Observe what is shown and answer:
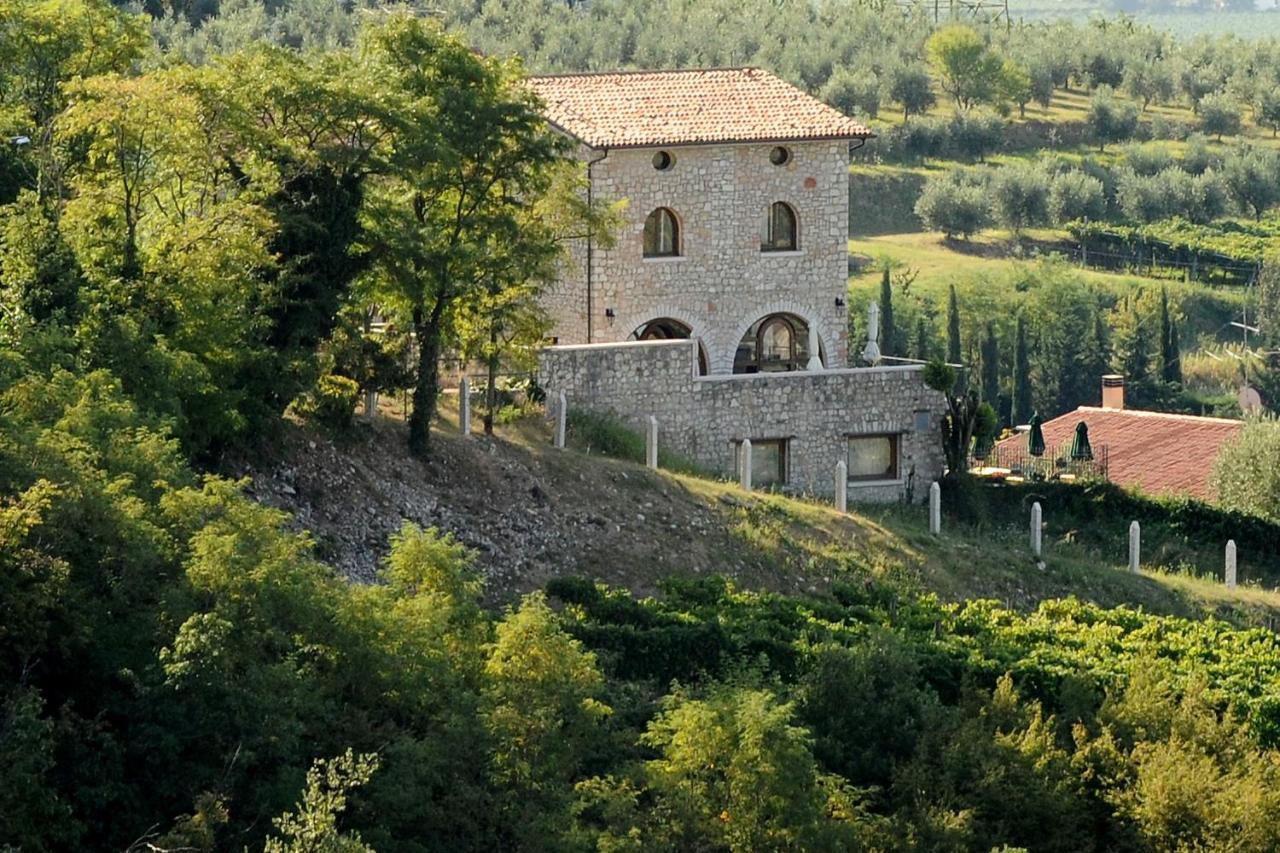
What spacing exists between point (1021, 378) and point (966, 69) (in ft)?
111

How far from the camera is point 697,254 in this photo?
46.2 meters

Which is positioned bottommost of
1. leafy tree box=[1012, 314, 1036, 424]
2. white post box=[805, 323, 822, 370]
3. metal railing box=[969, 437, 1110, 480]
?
leafy tree box=[1012, 314, 1036, 424]

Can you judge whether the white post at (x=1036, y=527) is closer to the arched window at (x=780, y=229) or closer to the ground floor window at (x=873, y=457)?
the ground floor window at (x=873, y=457)

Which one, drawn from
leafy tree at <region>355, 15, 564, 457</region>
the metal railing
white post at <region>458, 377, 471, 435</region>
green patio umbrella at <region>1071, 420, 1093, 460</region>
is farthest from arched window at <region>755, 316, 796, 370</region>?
leafy tree at <region>355, 15, 564, 457</region>

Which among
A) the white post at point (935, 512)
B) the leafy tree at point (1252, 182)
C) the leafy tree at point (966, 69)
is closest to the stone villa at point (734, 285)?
the white post at point (935, 512)

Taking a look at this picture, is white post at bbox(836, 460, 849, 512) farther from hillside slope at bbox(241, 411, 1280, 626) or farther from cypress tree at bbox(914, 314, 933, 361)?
cypress tree at bbox(914, 314, 933, 361)

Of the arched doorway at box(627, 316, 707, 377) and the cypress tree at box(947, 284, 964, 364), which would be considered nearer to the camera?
the arched doorway at box(627, 316, 707, 377)

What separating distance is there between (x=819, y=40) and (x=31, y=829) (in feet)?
314

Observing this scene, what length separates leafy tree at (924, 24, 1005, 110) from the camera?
4424 inches

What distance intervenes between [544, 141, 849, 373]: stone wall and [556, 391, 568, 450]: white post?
4486 millimetres

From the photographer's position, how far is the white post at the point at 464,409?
130 feet

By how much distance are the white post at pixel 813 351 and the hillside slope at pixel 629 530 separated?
3.07 metres

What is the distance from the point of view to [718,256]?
152 feet

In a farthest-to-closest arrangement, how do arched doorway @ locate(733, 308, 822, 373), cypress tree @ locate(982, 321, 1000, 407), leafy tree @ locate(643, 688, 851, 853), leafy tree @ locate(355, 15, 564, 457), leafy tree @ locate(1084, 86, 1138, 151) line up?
leafy tree @ locate(1084, 86, 1138, 151) < cypress tree @ locate(982, 321, 1000, 407) < arched doorway @ locate(733, 308, 822, 373) < leafy tree @ locate(355, 15, 564, 457) < leafy tree @ locate(643, 688, 851, 853)
